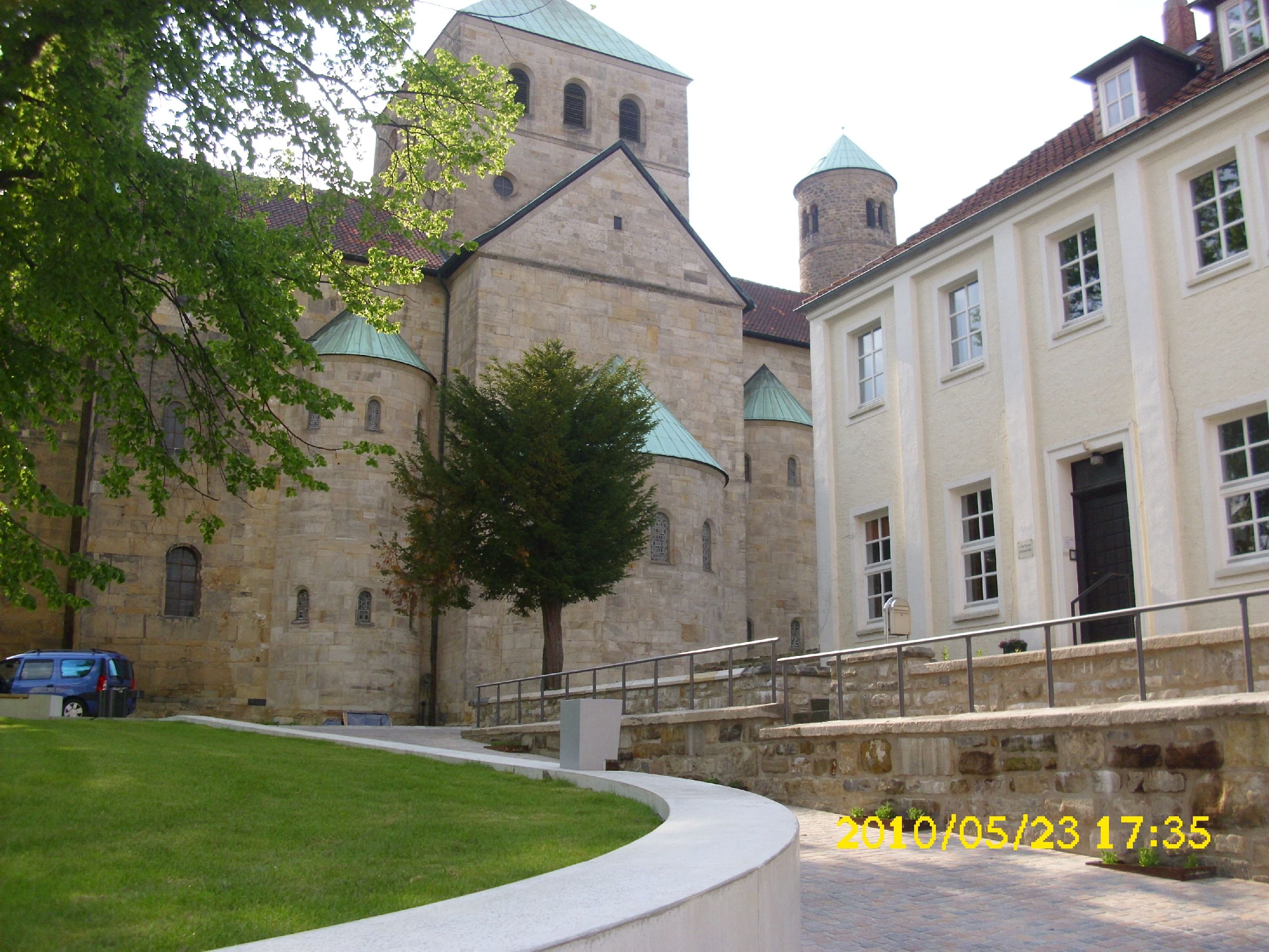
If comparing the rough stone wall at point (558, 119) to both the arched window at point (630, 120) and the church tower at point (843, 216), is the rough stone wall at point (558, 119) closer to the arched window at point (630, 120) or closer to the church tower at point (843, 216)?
the arched window at point (630, 120)

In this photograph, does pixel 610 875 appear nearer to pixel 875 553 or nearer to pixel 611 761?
pixel 611 761

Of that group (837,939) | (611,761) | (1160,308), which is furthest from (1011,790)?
(1160,308)

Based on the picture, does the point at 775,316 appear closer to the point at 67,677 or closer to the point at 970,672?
the point at 67,677

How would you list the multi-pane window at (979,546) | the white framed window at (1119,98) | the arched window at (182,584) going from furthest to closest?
the arched window at (182,584), the multi-pane window at (979,546), the white framed window at (1119,98)

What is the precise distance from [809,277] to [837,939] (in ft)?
163

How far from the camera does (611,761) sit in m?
14.5

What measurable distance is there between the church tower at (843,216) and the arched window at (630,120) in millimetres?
13057

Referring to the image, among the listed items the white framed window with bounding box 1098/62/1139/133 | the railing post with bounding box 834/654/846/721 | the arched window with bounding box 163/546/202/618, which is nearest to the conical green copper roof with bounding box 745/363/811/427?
the arched window with bounding box 163/546/202/618

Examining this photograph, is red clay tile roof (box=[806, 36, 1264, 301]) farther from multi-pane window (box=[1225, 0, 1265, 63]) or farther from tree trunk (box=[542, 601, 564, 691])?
tree trunk (box=[542, 601, 564, 691])

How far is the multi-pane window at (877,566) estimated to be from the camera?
781 inches

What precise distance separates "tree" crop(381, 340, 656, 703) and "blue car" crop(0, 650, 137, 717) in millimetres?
7215

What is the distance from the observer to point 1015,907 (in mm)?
8023

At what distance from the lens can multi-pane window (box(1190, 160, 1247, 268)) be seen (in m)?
14.8

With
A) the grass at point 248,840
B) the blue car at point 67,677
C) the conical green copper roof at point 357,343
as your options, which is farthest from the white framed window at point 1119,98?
the blue car at point 67,677
